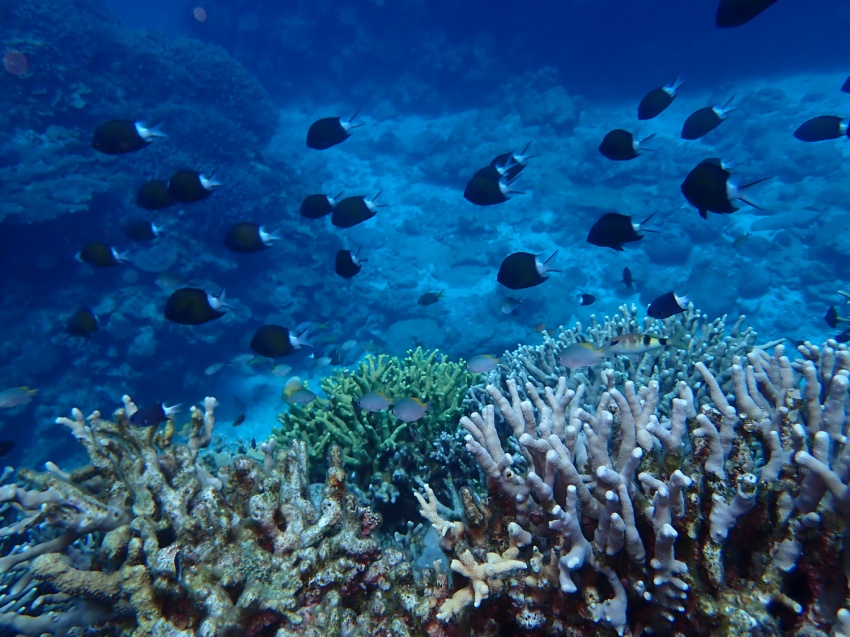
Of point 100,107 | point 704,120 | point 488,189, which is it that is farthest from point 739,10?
point 100,107

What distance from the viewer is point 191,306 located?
461cm

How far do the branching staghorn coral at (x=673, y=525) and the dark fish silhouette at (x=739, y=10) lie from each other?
11.6 feet

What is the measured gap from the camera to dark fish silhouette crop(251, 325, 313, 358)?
4910 millimetres

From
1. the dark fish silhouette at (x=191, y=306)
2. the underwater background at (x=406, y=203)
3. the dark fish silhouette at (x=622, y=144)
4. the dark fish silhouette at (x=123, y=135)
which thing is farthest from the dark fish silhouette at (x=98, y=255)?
the dark fish silhouette at (x=622, y=144)

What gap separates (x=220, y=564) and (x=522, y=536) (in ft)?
5.27

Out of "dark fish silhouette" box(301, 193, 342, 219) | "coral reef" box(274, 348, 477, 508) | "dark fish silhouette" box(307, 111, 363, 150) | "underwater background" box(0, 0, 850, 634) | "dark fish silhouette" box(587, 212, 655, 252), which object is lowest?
"coral reef" box(274, 348, 477, 508)

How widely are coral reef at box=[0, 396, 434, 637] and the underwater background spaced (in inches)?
54.8

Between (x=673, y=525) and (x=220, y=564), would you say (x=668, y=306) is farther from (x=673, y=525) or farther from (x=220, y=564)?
(x=220, y=564)

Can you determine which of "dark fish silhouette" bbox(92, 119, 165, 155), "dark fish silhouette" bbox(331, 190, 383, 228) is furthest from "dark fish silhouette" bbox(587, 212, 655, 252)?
"dark fish silhouette" bbox(92, 119, 165, 155)

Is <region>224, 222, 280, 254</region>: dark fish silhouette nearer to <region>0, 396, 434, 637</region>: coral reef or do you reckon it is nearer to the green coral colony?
the green coral colony

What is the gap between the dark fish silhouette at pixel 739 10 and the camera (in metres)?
3.98

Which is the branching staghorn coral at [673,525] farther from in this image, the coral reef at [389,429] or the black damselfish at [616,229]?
the black damselfish at [616,229]

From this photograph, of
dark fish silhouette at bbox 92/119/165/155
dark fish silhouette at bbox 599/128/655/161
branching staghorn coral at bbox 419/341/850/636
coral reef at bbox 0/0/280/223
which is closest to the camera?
branching staghorn coral at bbox 419/341/850/636

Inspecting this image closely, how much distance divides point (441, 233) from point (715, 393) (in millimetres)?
17792
